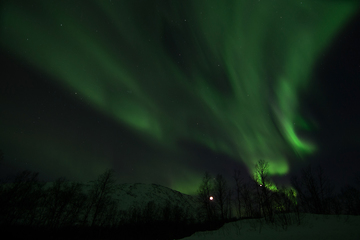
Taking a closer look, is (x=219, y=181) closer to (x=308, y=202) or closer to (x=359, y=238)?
(x=308, y=202)

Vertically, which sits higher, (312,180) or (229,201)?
(312,180)

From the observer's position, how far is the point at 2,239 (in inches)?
998

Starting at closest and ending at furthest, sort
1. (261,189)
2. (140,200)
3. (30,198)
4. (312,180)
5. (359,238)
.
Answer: (359,238), (261,189), (312,180), (30,198), (140,200)

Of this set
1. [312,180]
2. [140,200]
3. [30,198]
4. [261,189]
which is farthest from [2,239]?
[140,200]

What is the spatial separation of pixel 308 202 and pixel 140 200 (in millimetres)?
193735

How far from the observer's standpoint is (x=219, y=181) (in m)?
45.5

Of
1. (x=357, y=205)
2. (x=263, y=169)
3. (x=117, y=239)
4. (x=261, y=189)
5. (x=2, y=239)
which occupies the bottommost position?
(x=117, y=239)

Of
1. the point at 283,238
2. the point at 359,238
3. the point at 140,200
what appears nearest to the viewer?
the point at 359,238

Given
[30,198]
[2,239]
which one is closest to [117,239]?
[2,239]

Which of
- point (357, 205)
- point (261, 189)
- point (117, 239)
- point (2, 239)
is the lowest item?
point (117, 239)

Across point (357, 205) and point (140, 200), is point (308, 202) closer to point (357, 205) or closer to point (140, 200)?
point (357, 205)

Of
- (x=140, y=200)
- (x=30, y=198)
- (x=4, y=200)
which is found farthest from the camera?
(x=140, y=200)

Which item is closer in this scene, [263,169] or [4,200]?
[263,169]

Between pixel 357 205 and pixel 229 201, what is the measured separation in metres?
33.5
